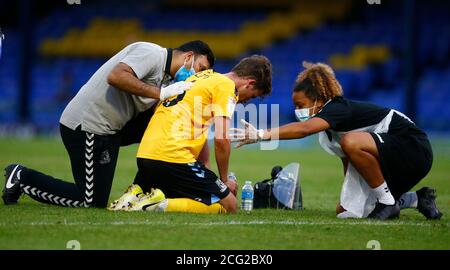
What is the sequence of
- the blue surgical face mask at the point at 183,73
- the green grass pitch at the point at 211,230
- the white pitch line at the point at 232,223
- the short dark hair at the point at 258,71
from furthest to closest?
the blue surgical face mask at the point at 183,73, the short dark hair at the point at 258,71, the white pitch line at the point at 232,223, the green grass pitch at the point at 211,230

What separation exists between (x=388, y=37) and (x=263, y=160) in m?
14.1

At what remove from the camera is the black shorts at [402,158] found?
7.82 metres

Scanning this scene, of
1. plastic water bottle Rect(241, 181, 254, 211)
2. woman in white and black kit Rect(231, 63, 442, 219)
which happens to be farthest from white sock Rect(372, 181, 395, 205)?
plastic water bottle Rect(241, 181, 254, 211)

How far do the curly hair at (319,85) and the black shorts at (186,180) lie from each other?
1136 millimetres

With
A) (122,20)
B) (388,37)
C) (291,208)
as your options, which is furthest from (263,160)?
(122,20)

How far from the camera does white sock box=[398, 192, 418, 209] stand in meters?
8.30

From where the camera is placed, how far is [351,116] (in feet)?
25.6

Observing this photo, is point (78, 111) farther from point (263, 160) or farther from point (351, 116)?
point (263, 160)

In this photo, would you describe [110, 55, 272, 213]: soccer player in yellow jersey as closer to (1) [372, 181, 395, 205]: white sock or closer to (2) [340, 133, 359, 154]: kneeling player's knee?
(2) [340, 133, 359, 154]: kneeling player's knee

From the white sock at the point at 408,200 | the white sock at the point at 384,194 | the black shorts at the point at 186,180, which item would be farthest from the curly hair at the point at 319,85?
the white sock at the point at 408,200

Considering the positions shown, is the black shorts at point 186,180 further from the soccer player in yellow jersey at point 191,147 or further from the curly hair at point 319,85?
the curly hair at point 319,85

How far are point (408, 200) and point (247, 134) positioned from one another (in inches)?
74.0

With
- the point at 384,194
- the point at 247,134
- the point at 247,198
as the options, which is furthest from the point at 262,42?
the point at 247,134

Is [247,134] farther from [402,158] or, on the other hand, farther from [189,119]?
[402,158]
